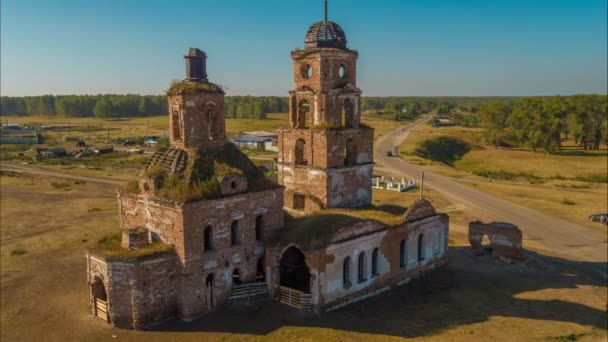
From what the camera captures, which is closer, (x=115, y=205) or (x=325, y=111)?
(x=325, y=111)

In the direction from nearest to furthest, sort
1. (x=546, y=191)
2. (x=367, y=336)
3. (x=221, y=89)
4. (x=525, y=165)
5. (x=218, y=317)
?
(x=367, y=336), (x=218, y=317), (x=221, y=89), (x=546, y=191), (x=525, y=165)

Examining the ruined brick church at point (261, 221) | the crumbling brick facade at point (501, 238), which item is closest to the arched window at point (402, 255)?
the ruined brick church at point (261, 221)

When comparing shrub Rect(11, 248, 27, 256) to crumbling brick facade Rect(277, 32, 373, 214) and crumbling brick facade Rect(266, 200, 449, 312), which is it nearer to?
crumbling brick facade Rect(277, 32, 373, 214)

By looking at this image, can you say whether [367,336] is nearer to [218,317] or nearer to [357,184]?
[218,317]

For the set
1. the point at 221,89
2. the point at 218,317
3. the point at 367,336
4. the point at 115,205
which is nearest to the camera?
the point at 367,336

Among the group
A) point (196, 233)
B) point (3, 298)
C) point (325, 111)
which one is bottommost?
point (3, 298)

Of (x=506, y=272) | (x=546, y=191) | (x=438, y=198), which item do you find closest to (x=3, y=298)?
(x=506, y=272)
